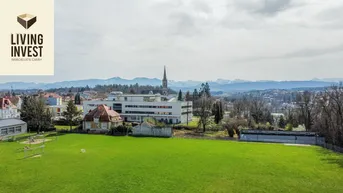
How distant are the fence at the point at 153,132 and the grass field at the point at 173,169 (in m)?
7.77

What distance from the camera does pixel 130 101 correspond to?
54.4 meters

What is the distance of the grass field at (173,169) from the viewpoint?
16109 mm

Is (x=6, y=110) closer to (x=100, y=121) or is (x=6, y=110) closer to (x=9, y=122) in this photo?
(x=9, y=122)

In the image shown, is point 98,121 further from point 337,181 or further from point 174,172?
point 337,181

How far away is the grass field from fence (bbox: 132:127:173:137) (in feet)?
25.5

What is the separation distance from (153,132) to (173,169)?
1778cm

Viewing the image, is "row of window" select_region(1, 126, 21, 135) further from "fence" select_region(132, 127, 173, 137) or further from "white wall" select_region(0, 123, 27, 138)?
"fence" select_region(132, 127, 173, 137)

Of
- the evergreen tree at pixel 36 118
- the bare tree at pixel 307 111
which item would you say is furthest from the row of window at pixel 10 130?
the bare tree at pixel 307 111

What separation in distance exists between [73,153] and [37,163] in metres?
3.98

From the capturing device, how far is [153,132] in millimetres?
37188

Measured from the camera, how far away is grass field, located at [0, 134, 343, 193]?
1611 centimetres

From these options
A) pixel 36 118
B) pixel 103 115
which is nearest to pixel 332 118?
pixel 103 115

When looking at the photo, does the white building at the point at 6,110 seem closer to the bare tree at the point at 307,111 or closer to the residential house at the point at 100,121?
the residential house at the point at 100,121

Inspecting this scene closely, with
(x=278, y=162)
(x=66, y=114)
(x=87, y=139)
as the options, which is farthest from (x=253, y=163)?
(x=66, y=114)
